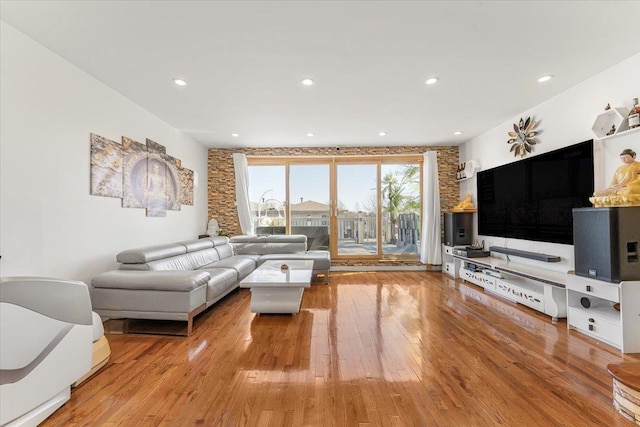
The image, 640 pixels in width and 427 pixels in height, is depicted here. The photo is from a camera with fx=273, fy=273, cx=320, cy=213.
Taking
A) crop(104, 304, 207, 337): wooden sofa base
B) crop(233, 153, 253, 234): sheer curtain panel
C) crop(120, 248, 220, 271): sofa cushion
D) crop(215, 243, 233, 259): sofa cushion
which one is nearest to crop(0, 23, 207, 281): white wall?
crop(120, 248, 220, 271): sofa cushion

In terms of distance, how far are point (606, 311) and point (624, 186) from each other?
1.16 metres

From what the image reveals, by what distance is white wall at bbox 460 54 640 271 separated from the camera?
263 cm

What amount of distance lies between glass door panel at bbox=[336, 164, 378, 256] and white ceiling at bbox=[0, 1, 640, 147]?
2069 millimetres

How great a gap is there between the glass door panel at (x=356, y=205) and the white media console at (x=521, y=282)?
181cm

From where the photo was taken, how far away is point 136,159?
355cm

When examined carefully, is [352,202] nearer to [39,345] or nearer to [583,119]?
[583,119]

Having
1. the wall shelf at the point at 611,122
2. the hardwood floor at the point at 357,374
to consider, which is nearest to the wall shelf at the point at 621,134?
the wall shelf at the point at 611,122


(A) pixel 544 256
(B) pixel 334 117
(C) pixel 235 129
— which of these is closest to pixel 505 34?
(B) pixel 334 117

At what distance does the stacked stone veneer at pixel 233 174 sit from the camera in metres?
5.77

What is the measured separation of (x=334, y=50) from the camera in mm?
2426

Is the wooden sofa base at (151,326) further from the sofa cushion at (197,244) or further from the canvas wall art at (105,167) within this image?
the canvas wall art at (105,167)

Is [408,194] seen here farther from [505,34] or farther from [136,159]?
[136,159]

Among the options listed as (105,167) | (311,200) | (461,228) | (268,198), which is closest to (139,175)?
(105,167)

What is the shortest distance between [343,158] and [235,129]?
2.32 metres
